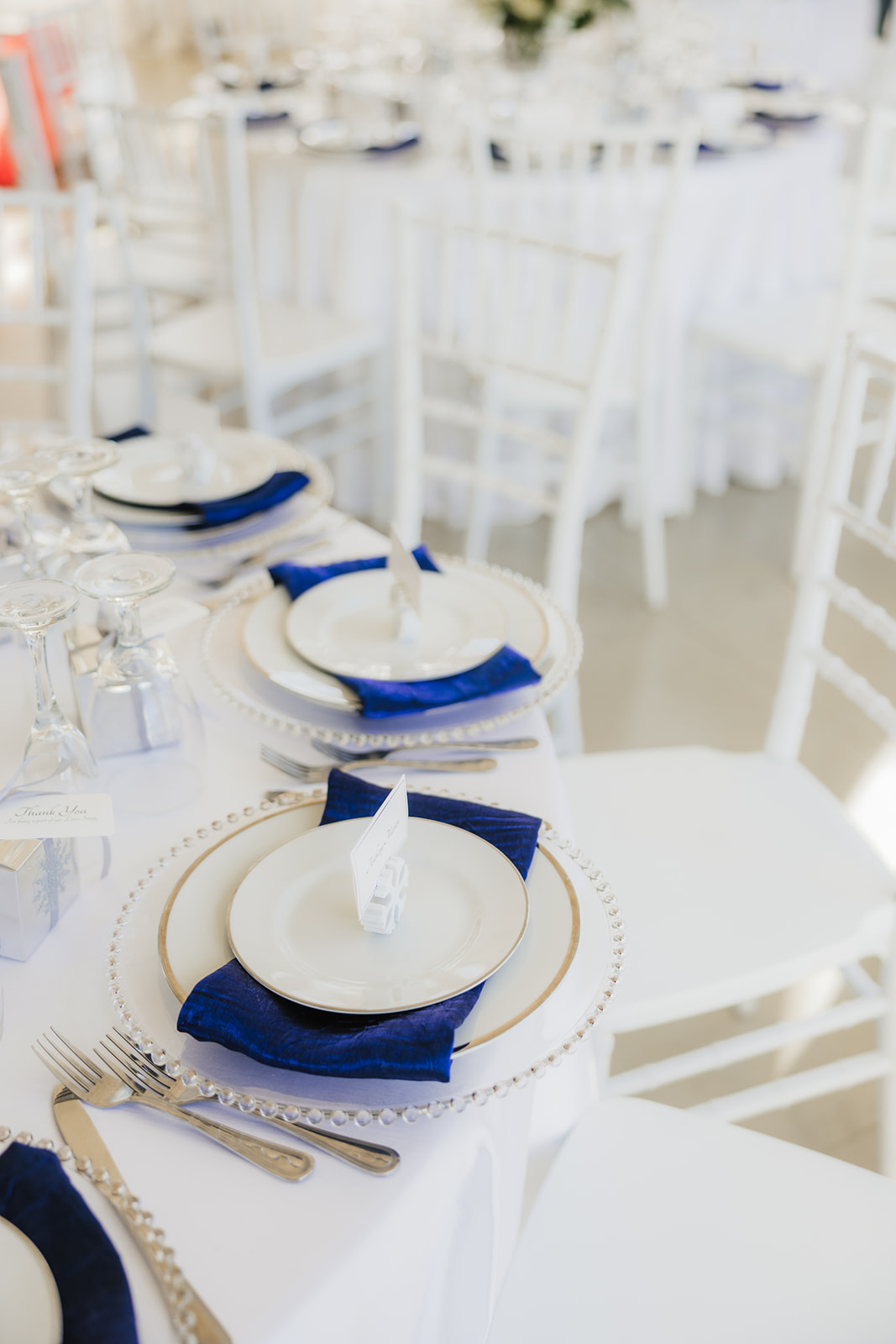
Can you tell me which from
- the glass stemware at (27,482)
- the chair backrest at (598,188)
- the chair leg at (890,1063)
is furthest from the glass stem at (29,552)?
the chair backrest at (598,188)

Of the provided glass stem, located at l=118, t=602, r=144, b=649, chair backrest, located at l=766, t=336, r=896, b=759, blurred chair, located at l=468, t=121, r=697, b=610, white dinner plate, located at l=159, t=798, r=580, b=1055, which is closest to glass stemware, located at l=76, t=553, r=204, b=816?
glass stem, located at l=118, t=602, r=144, b=649

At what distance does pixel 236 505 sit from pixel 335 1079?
30.6 inches

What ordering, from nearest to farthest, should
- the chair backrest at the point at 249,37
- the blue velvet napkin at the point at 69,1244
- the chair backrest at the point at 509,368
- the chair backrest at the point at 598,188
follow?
the blue velvet napkin at the point at 69,1244 < the chair backrest at the point at 509,368 < the chair backrest at the point at 598,188 < the chair backrest at the point at 249,37

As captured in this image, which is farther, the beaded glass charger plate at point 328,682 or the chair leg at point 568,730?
the chair leg at point 568,730

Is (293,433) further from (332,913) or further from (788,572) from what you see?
(332,913)

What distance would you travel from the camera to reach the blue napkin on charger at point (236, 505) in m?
1.24

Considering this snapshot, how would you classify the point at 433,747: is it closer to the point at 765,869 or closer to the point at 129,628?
the point at 129,628

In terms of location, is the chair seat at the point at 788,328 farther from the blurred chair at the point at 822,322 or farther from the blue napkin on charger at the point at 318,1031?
the blue napkin on charger at the point at 318,1031

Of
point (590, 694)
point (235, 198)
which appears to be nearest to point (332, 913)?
point (590, 694)

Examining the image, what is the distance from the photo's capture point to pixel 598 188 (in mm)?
2764

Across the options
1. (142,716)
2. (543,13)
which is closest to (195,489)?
(142,716)

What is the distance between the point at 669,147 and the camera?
10.1 ft

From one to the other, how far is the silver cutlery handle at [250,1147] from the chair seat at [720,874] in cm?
56

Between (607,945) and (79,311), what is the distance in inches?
62.3
